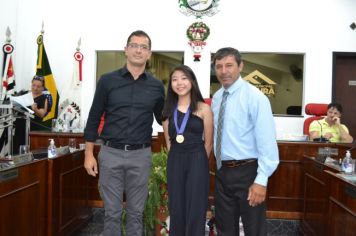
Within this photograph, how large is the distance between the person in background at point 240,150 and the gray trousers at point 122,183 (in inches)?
17.4

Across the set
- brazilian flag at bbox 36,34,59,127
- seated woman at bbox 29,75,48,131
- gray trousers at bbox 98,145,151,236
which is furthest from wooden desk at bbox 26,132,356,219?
brazilian flag at bbox 36,34,59,127

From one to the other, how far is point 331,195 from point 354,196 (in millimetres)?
490

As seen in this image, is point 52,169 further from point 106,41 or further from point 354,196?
point 106,41

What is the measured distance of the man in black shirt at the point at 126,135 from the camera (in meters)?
2.19

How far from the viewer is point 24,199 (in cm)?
241

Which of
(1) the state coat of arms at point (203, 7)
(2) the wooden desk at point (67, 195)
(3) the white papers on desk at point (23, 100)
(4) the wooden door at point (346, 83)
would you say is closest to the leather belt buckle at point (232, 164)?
(2) the wooden desk at point (67, 195)

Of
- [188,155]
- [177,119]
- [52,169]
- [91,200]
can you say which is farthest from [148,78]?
[91,200]

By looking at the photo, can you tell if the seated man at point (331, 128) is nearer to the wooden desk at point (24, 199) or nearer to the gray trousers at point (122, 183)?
the gray trousers at point (122, 183)

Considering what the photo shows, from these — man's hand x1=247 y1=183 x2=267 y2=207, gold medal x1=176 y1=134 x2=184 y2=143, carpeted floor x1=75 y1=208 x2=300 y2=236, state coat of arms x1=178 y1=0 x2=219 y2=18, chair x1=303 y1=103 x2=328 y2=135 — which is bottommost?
carpeted floor x1=75 y1=208 x2=300 y2=236

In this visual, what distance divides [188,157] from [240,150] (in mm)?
289

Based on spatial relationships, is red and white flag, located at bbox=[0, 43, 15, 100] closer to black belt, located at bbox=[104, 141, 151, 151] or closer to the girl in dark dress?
black belt, located at bbox=[104, 141, 151, 151]

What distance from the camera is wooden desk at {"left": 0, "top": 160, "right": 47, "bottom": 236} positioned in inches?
85.6

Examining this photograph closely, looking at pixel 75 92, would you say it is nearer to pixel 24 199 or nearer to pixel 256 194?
pixel 24 199

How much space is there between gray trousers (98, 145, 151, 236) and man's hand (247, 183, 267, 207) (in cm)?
62
